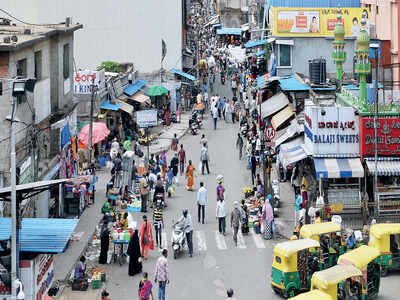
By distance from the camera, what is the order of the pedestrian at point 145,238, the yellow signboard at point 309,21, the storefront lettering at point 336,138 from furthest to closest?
the yellow signboard at point 309,21 → the storefront lettering at point 336,138 → the pedestrian at point 145,238

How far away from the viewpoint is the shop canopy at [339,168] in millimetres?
26766

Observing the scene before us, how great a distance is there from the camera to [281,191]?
107 ft

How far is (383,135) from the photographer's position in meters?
26.7

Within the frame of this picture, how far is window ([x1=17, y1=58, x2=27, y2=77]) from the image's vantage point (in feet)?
82.2

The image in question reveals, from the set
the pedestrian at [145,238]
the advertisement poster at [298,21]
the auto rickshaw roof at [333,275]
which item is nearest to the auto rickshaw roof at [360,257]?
the auto rickshaw roof at [333,275]

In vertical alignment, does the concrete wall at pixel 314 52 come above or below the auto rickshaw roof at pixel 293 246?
above

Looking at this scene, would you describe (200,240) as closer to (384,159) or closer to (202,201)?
(202,201)

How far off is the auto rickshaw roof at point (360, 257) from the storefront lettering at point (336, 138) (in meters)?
7.40

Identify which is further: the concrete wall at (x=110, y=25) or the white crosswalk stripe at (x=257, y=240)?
the concrete wall at (x=110, y=25)

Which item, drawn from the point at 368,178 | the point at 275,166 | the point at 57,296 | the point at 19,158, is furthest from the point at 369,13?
the point at 57,296

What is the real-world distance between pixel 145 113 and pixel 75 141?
3.44 meters

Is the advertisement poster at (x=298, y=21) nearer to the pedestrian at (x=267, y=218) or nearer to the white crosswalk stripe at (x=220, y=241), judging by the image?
the white crosswalk stripe at (x=220, y=241)

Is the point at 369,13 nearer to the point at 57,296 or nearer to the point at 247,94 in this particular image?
the point at 247,94

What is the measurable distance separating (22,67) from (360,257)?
11.9 meters
